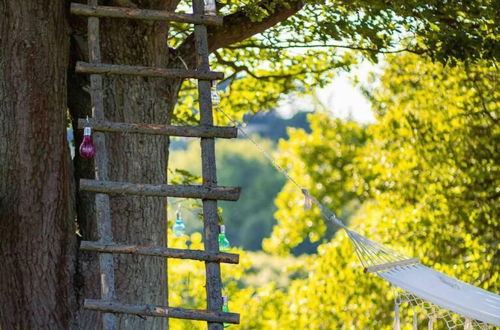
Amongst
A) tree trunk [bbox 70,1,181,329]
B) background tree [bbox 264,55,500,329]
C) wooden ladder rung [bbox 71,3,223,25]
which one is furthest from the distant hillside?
wooden ladder rung [bbox 71,3,223,25]

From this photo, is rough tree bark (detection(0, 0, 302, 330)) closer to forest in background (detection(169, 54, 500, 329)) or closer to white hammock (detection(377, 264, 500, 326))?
white hammock (detection(377, 264, 500, 326))

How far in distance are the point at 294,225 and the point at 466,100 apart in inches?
250

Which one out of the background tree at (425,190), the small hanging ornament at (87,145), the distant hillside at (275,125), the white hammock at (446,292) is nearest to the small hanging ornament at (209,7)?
the small hanging ornament at (87,145)

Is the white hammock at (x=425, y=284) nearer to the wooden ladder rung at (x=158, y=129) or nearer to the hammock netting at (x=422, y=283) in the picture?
the hammock netting at (x=422, y=283)

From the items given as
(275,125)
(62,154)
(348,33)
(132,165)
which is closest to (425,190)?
(348,33)

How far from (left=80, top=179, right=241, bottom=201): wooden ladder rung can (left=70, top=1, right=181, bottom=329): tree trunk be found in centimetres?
36

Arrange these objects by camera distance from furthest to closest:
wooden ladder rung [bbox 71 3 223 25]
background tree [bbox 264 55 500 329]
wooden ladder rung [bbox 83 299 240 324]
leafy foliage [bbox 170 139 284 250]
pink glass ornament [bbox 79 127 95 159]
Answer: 1. leafy foliage [bbox 170 139 284 250]
2. background tree [bbox 264 55 500 329]
3. wooden ladder rung [bbox 71 3 223 25]
4. pink glass ornament [bbox 79 127 95 159]
5. wooden ladder rung [bbox 83 299 240 324]

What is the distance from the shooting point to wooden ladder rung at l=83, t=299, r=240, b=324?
10.6 feet

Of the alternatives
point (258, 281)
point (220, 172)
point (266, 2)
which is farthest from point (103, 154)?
point (220, 172)

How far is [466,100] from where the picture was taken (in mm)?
7219

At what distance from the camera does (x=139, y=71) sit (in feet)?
11.5

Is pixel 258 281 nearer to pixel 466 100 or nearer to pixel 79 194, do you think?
pixel 466 100

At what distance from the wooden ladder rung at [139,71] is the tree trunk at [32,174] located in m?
0.23

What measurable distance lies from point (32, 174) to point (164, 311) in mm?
718
